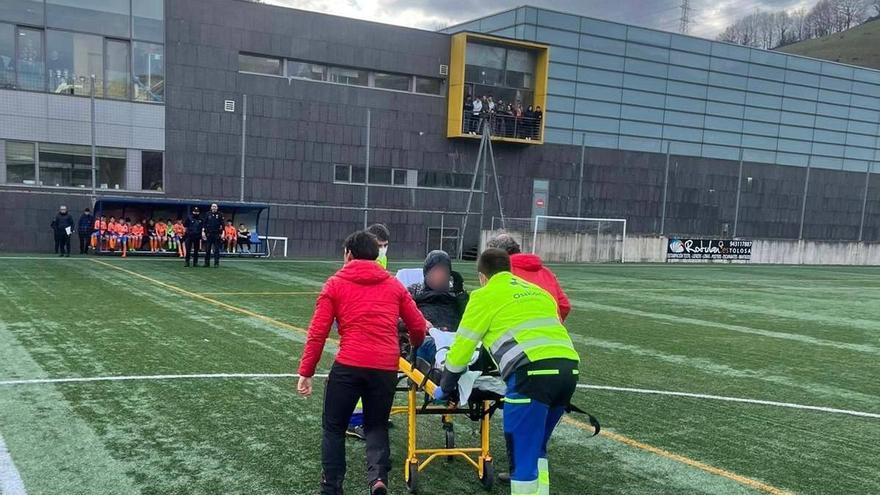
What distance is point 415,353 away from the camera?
5023 mm

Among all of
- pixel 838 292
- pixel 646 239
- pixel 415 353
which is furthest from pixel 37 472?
pixel 646 239

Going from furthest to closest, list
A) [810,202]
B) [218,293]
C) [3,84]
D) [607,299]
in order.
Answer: [810,202] → [3,84] → [607,299] → [218,293]

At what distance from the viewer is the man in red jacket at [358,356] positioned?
4199 mm

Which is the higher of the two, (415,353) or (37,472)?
(415,353)

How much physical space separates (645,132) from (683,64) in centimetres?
462

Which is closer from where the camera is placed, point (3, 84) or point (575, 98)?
point (3, 84)

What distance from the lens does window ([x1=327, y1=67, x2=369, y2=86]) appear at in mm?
29109

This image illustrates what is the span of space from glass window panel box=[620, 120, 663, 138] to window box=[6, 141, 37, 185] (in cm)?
2753

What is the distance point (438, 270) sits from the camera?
542 centimetres

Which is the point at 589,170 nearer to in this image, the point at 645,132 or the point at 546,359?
the point at 645,132

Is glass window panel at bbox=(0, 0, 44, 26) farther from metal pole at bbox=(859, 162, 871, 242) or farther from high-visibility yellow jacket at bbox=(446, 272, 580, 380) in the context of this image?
metal pole at bbox=(859, 162, 871, 242)

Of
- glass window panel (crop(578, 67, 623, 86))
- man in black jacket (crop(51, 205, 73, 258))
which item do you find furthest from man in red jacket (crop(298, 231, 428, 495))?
glass window panel (crop(578, 67, 623, 86))

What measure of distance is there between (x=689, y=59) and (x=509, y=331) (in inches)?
1490

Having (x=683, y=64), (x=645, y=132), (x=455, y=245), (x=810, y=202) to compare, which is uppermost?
(x=683, y=64)
